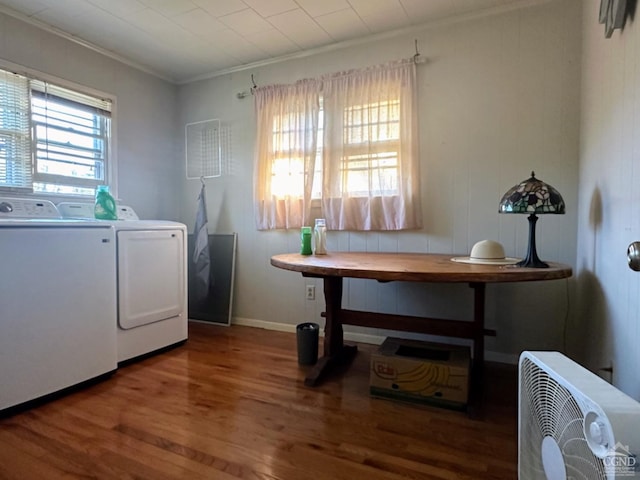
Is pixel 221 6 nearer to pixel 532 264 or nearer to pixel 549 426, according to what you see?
pixel 532 264

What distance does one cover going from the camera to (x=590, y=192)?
1.87m

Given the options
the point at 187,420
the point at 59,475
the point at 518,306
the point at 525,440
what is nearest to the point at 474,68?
the point at 518,306

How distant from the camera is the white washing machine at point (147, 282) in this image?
233 cm

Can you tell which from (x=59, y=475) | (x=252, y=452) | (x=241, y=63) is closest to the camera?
(x=59, y=475)

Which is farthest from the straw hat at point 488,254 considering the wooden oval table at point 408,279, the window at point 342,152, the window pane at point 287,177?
the window pane at point 287,177

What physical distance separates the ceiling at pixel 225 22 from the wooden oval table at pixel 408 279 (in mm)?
1619

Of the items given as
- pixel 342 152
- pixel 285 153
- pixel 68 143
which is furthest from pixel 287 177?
pixel 68 143

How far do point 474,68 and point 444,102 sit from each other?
0.27m

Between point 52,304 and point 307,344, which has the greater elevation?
point 52,304

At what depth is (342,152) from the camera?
9.09ft

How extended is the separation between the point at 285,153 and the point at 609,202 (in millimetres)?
2167

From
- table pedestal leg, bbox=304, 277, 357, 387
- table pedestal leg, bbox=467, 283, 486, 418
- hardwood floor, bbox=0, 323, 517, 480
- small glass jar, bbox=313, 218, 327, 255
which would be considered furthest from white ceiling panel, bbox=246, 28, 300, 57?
hardwood floor, bbox=0, 323, 517, 480

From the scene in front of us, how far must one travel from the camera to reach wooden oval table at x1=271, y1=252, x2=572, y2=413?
1501mm

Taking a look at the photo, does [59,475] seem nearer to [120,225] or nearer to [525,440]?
[120,225]
